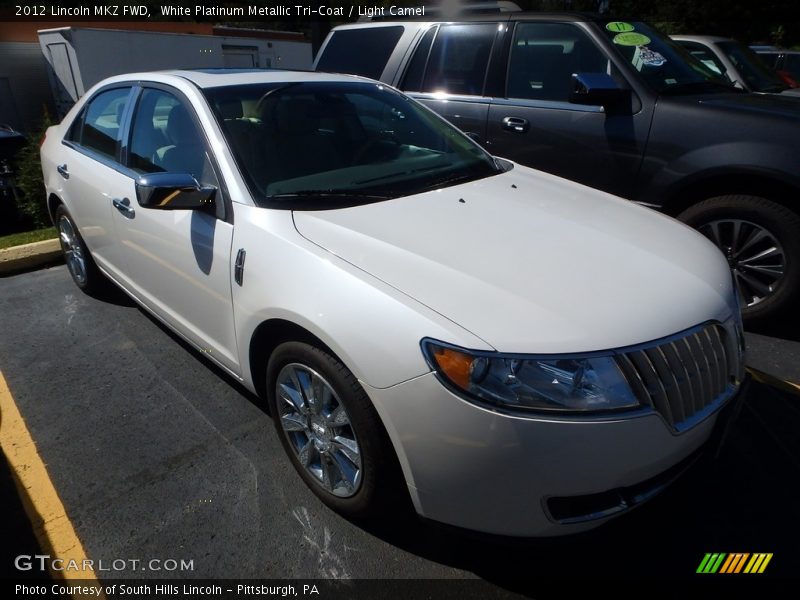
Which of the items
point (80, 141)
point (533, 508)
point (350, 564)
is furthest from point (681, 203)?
point (80, 141)

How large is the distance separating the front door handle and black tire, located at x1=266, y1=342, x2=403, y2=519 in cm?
139

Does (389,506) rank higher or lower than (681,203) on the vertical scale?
lower

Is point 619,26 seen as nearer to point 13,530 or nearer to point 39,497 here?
point 39,497

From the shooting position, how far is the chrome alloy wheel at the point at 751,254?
3.53m

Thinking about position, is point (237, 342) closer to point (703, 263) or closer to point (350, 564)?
point (350, 564)

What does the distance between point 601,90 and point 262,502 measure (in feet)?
10.9

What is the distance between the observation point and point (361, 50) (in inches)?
215

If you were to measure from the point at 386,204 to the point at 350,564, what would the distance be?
56.7 inches

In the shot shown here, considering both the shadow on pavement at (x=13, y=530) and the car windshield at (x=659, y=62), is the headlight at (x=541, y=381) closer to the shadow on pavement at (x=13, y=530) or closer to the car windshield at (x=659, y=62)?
the shadow on pavement at (x=13, y=530)

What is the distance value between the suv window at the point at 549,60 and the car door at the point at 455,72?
242 mm

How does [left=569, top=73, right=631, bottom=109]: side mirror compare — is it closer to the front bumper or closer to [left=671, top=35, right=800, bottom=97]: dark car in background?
the front bumper

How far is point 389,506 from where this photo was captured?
2045mm

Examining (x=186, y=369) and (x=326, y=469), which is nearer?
(x=326, y=469)

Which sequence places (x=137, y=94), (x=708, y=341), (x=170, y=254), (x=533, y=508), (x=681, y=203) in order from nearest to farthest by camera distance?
(x=533, y=508) < (x=708, y=341) < (x=170, y=254) < (x=137, y=94) < (x=681, y=203)
